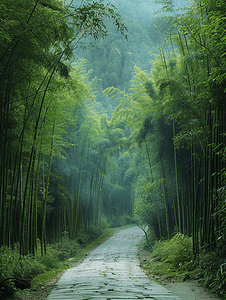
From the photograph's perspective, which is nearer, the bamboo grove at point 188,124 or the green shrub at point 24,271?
the bamboo grove at point 188,124

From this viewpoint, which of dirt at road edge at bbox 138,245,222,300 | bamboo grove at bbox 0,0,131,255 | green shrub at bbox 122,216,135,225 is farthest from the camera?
green shrub at bbox 122,216,135,225

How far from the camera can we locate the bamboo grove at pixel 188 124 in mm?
2941

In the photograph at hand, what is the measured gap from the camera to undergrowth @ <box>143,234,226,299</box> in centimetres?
258

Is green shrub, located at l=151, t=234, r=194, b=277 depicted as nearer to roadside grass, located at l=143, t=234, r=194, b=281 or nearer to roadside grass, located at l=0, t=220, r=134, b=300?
roadside grass, located at l=143, t=234, r=194, b=281

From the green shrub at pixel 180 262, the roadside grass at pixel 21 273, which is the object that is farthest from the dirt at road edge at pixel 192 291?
the roadside grass at pixel 21 273

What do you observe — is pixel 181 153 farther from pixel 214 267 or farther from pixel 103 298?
pixel 103 298

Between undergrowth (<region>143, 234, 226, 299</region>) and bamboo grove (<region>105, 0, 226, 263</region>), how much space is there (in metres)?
0.15

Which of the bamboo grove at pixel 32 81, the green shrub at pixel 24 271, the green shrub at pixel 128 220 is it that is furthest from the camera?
the green shrub at pixel 128 220

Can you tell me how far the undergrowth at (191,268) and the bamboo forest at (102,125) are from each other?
0.03 meters

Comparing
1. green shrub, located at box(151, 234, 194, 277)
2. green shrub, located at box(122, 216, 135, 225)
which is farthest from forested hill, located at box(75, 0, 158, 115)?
green shrub, located at box(151, 234, 194, 277)

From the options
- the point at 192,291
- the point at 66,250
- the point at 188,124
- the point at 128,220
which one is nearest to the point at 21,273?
the point at 192,291

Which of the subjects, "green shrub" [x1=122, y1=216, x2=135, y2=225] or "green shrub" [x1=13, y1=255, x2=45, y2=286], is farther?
"green shrub" [x1=122, y1=216, x2=135, y2=225]

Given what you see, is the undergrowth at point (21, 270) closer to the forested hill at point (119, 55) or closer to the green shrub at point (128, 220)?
the green shrub at point (128, 220)

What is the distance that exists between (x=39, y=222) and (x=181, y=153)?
4482 millimetres
